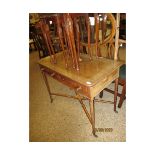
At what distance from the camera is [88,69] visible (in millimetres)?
1133

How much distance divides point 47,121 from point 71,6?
111cm

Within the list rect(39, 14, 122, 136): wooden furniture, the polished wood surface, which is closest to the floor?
rect(39, 14, 122, 136): wooden furniture

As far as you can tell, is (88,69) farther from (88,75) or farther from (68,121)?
(68,121)

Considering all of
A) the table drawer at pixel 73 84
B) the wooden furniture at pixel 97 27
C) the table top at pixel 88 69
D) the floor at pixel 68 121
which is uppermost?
the wooden furniture at pixel 97 27

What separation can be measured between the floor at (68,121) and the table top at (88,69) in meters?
0.55

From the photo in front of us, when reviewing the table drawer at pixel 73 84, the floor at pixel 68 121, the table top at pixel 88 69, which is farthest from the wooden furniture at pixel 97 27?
the floor at pixel 68 121

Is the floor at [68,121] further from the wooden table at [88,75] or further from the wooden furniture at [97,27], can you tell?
the wooden furniture at [97,27]

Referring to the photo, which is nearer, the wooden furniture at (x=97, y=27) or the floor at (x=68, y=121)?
the wooden furniture at (x=97, y=27)

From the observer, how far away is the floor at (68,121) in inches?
52.1

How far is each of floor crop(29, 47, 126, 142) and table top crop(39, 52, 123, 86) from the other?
553 millimetres

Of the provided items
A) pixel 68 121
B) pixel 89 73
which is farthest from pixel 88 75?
pixel 68 121

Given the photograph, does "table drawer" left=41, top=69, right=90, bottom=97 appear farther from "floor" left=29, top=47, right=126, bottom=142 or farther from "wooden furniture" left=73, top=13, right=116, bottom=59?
"floor" left=29, top=47, right=126, bottom=142
